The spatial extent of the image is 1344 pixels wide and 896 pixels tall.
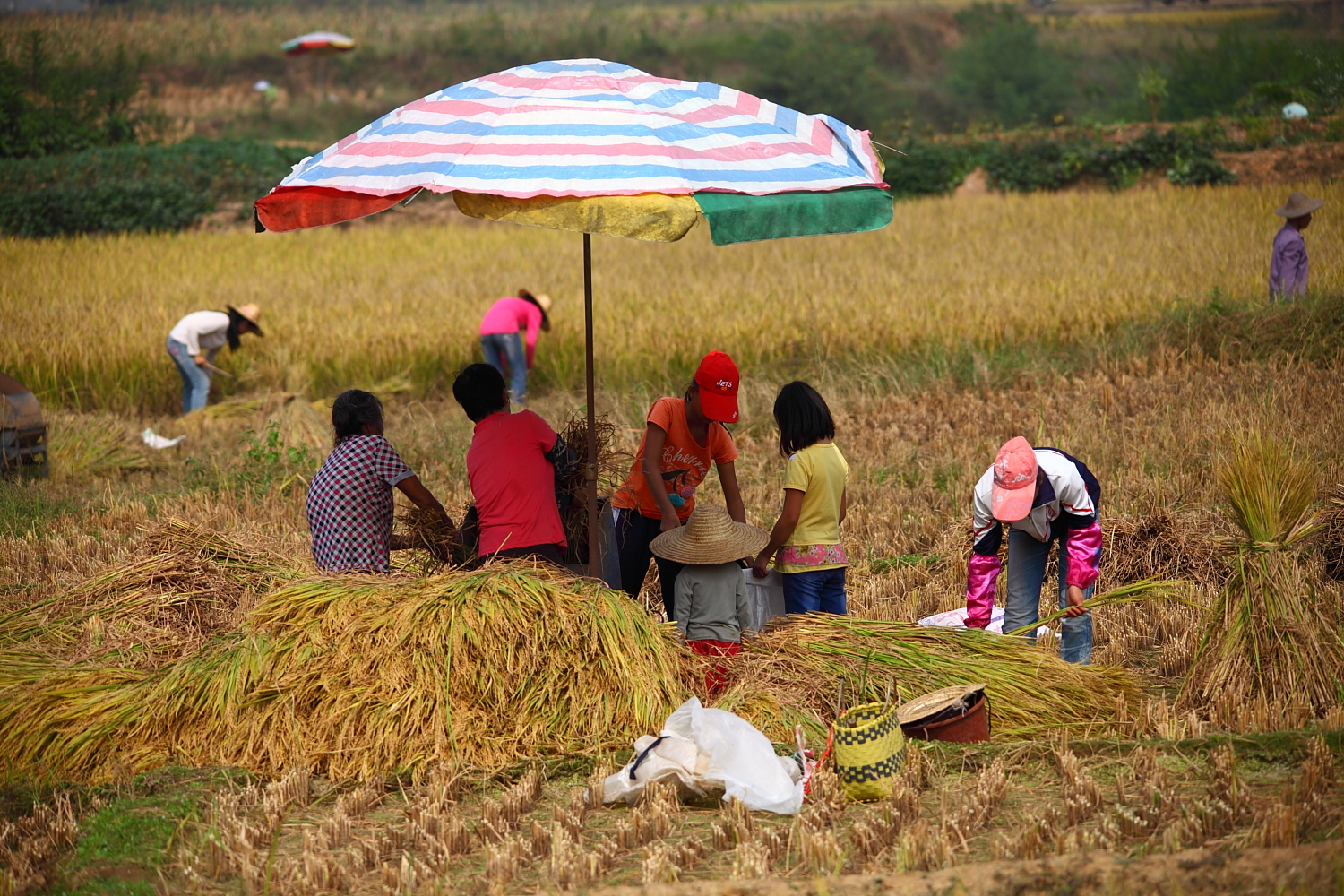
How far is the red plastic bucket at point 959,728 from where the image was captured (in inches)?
163

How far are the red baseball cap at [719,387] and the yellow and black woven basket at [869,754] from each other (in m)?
1.46

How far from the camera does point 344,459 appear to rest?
4828mm

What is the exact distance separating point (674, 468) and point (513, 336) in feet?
20.7

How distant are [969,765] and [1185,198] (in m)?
17.2

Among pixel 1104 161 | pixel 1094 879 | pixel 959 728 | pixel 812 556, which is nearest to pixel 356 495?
pixel 812 556

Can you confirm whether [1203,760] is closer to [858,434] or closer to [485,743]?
[485,743]

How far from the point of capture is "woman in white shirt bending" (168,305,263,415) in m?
11.0

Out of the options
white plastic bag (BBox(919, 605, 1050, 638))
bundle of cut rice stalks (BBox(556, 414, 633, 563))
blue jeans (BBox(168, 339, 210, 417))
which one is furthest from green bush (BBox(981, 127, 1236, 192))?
bundle of cut rice stalks (BBox(556, 414, 633, 563))

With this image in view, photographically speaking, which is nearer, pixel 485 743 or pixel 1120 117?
pixel 485 743

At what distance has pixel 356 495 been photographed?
15.8ft

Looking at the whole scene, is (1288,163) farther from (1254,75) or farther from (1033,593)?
(1033,593)

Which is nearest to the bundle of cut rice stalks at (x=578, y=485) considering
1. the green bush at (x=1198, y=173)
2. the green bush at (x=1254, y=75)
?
the green bush at (x=1254, y=75)

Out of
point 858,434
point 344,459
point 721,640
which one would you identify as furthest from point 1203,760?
point 858,434

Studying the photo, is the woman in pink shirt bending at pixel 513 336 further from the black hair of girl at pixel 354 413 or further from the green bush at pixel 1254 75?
the green bush at pixel 1254 75
